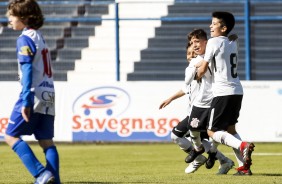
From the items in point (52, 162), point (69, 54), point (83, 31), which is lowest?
point (69, 54)

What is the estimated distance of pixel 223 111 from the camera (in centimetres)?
1133

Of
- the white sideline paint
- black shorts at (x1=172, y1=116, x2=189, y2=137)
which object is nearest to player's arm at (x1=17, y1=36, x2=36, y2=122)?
black shorts at (x1=172, y1=116, x2=189, y2=137)

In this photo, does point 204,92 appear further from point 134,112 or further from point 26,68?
point 134,112

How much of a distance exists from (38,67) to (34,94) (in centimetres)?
25

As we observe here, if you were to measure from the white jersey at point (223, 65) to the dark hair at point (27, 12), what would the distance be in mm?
2846

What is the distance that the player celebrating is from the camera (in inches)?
348

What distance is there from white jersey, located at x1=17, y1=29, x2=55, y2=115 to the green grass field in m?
2.01

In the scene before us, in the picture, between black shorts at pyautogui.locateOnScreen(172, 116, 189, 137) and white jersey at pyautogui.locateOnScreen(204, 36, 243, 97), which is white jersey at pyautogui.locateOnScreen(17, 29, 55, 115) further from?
black shorts at pyautogui.locateOnScreen(172, 116, 189, 137)

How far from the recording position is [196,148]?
12.2 metres

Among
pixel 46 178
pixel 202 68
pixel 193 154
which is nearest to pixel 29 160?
pixel 46 178

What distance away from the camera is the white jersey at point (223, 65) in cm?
1134

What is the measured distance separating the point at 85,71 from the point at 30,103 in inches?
516

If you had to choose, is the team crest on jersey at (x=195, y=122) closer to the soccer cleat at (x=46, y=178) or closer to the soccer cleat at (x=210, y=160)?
the soccer cleat at (x=210, y=160)

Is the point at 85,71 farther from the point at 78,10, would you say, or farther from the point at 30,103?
the point at 30,103
